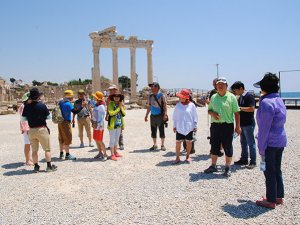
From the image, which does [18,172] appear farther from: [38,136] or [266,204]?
[266,204]

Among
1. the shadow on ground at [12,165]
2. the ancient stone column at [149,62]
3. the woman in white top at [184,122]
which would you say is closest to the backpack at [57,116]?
the shadow on ground at [12,165]

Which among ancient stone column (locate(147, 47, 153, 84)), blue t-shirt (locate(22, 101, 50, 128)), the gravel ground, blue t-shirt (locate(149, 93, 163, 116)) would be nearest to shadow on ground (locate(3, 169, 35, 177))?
the gravel ground

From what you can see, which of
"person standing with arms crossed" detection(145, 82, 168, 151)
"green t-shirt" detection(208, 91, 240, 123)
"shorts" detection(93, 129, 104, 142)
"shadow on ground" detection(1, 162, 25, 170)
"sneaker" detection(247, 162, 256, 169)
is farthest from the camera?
"person standing with arms crossed" detection(145, 82, 168, 151)

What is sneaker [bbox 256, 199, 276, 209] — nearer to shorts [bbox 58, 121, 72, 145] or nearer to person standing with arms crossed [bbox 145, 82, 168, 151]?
person standing with arms crossed [bbox 145, 82, 168, 151]

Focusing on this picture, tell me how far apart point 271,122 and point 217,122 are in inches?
72.4

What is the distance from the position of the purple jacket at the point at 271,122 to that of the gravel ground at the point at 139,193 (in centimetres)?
91

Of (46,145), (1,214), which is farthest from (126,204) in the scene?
(46,145)

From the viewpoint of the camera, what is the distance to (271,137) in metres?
4.52

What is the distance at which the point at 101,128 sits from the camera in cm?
816

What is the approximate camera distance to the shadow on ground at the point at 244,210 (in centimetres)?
425

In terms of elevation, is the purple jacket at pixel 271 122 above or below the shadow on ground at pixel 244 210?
above

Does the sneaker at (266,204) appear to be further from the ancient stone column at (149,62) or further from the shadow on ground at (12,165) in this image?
the ancient stone column at (149,62)

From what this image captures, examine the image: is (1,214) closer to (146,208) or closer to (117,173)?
(146,208)

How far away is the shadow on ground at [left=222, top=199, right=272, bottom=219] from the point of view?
4254 mm
